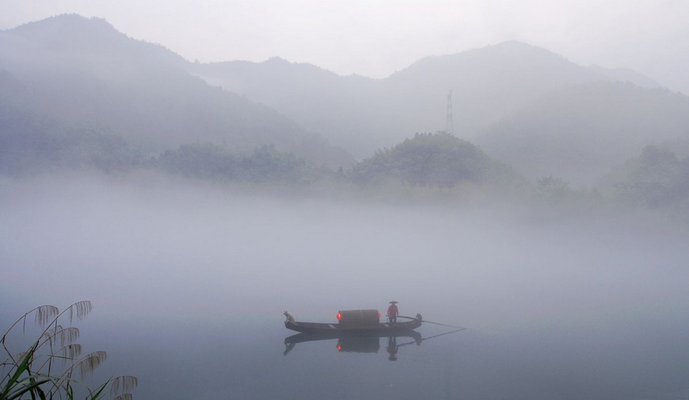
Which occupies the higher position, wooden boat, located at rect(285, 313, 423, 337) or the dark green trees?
the dark green trees

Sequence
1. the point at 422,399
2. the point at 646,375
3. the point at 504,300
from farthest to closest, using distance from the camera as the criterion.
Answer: the point at 504,300, the point at 646,375, the point at 422,399

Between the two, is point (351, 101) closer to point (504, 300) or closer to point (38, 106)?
point (38, 106)

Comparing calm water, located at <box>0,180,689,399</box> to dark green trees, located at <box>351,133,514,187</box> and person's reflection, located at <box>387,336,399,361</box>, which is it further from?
dark green trees, located at <box>351,133,514,187</box>

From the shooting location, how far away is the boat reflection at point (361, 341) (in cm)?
991

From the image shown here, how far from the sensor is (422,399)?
7551 millimetres

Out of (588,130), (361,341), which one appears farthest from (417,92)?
(361,341)

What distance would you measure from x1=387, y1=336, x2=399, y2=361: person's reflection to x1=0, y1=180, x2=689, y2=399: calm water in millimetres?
120

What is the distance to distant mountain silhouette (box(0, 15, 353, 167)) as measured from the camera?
34.8 metres

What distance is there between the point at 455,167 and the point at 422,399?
2004 cm

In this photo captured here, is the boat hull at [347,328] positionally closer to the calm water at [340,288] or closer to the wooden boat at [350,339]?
the wooden boat at [350,339]

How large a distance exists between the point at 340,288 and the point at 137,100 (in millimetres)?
33058

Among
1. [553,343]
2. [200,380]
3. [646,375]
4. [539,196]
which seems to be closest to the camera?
[200,380]

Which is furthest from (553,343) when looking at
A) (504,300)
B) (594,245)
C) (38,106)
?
(38,106)

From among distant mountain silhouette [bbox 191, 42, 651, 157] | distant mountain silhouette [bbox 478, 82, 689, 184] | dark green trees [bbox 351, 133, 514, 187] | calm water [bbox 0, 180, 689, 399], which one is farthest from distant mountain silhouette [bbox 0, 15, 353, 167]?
distant mountain silhouette [bbox 478, 82, 689, 184]
